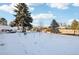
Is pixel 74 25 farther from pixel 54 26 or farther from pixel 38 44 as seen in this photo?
pixel 38 44

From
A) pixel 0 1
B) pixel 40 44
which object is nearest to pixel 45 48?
pixel 40 44

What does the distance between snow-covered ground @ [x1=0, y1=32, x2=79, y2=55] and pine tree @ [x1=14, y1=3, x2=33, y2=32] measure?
0.31ft

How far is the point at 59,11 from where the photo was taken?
1853 millimetres

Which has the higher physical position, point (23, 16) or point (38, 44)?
point (23, 16)

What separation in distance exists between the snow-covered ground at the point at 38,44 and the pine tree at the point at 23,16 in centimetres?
9

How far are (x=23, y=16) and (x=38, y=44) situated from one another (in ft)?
0.98

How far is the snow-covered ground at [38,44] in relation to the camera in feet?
5.99

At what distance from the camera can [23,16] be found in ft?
6.17

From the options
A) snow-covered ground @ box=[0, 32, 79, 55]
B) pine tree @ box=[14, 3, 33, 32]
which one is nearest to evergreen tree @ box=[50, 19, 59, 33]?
snow-covered ground @ box=[0, 32, 79, 55]

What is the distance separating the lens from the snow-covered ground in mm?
1825

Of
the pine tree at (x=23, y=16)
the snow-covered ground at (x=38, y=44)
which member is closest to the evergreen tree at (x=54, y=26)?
the snow-covered ground at (x=38, y=44)

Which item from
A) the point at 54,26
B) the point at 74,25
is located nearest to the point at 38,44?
the point at 54,26

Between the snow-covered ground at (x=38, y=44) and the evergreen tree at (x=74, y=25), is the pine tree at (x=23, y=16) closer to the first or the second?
the snow-covered ground at (x=38, y=44)

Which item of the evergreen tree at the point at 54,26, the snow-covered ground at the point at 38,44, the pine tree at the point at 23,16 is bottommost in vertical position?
the snow-covered ground at the point at 38,44
